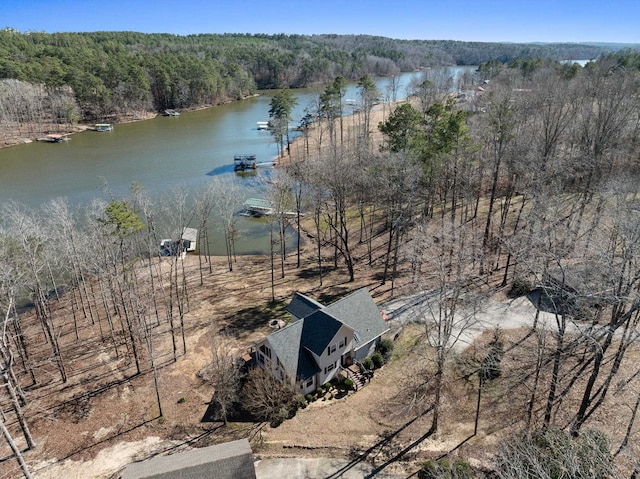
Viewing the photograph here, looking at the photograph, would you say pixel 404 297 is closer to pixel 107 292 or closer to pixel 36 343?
pixel 107 292

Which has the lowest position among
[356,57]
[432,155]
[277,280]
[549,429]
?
[277,280]

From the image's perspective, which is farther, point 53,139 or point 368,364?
point 53,139

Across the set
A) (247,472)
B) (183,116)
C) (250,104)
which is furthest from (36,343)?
(250,104)

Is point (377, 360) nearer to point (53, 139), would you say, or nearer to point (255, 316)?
point (255, 316)

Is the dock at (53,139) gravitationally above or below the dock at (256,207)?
above

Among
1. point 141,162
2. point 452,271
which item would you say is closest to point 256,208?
point 452,271

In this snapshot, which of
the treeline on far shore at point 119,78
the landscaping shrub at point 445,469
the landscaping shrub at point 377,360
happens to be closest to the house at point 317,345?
the landscaping shrub at point 377,360

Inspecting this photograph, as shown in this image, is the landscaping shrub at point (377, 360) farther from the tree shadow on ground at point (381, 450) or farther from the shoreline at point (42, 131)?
the shoreline at point (42, 131)
